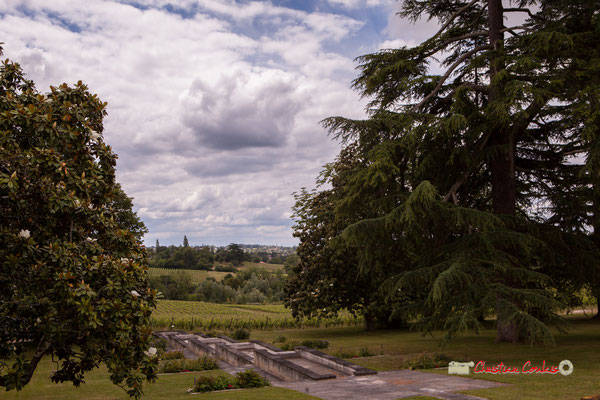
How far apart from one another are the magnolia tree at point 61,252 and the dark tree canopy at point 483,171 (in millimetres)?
7444

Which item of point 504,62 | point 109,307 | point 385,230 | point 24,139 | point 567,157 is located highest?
point 504,62

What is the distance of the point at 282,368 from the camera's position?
14.2 m

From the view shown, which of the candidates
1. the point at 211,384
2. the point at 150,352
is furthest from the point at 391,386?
the point at 150,352

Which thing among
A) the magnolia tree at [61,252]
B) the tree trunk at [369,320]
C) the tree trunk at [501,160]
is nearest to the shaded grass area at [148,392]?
the magnolia tree at [61,252]

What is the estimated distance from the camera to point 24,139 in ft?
25.1

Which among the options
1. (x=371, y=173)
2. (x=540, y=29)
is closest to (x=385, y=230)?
(x=371, y=173)

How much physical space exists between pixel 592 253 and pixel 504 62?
7.27 metres

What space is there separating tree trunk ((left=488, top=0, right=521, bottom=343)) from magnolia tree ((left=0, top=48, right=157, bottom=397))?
12673 millimetres

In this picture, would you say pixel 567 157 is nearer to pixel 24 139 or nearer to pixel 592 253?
pixel 592 253

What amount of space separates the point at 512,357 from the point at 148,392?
10.9 meters

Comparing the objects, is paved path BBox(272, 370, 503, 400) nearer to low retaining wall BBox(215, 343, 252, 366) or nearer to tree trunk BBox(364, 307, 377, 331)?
low retaining wall BBox(215, 343, 252, 366)

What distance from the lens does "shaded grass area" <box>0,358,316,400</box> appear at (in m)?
10.8

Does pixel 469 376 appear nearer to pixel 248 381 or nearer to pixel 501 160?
pixel 248 381

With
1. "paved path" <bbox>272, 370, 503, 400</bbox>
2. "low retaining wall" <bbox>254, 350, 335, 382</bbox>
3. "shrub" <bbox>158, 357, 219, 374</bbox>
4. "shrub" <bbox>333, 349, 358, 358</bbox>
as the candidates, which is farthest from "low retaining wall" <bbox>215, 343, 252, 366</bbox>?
"paved path" <bbox>272, 370, 503, 400</bbox>
